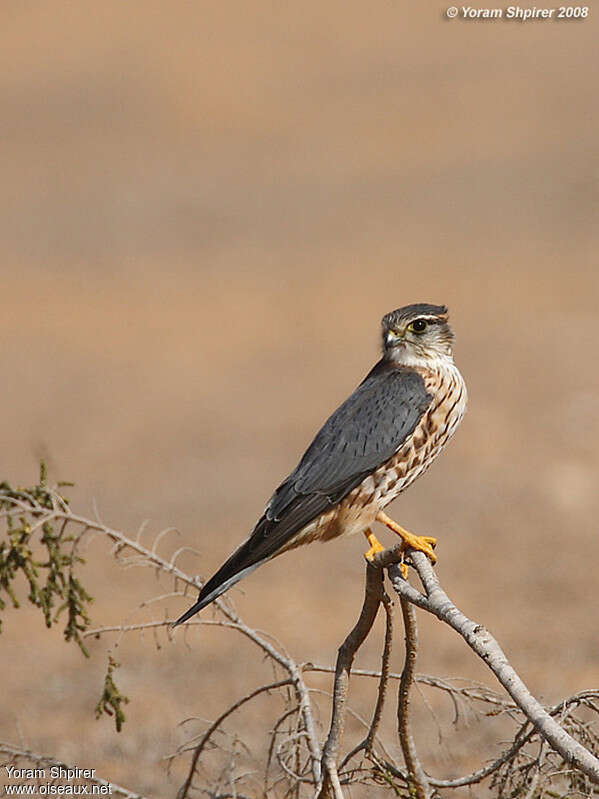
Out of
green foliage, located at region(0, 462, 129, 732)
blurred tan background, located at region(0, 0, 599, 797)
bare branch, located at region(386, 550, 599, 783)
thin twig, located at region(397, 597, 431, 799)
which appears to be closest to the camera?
bare branch, located at region(386, 550, 599, 783)

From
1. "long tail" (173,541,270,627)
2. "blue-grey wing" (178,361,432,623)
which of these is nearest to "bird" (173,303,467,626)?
"blue-grey wing" (178,361,432,623)

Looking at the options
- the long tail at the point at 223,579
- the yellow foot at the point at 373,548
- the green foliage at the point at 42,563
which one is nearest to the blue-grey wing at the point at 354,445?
the yellow foot at the point at 373,548

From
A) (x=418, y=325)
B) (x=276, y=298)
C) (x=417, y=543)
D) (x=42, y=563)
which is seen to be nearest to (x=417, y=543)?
(x=417, y=543)

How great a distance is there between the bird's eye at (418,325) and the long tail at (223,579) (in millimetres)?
1048

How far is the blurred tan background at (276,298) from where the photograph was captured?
8281 millimetres

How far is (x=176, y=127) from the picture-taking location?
26203 millimetres

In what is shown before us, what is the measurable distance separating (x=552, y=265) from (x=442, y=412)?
13540 mm

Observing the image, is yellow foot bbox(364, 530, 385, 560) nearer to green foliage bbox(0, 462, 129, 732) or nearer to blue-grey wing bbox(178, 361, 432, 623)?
blue-grey wing bbox(178, 361, 432, 623)

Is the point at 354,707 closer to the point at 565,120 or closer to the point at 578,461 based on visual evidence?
the point at 578,461

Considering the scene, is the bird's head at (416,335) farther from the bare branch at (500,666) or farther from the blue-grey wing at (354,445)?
the bare branch at (500,666)

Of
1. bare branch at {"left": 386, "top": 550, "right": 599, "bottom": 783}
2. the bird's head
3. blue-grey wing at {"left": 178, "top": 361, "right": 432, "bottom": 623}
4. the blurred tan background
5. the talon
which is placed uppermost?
the blurred tan background

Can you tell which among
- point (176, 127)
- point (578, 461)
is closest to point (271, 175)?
point (176, 127)

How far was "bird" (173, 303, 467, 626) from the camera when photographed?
14.0 feet

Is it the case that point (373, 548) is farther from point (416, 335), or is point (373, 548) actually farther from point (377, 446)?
point (416, 335)
